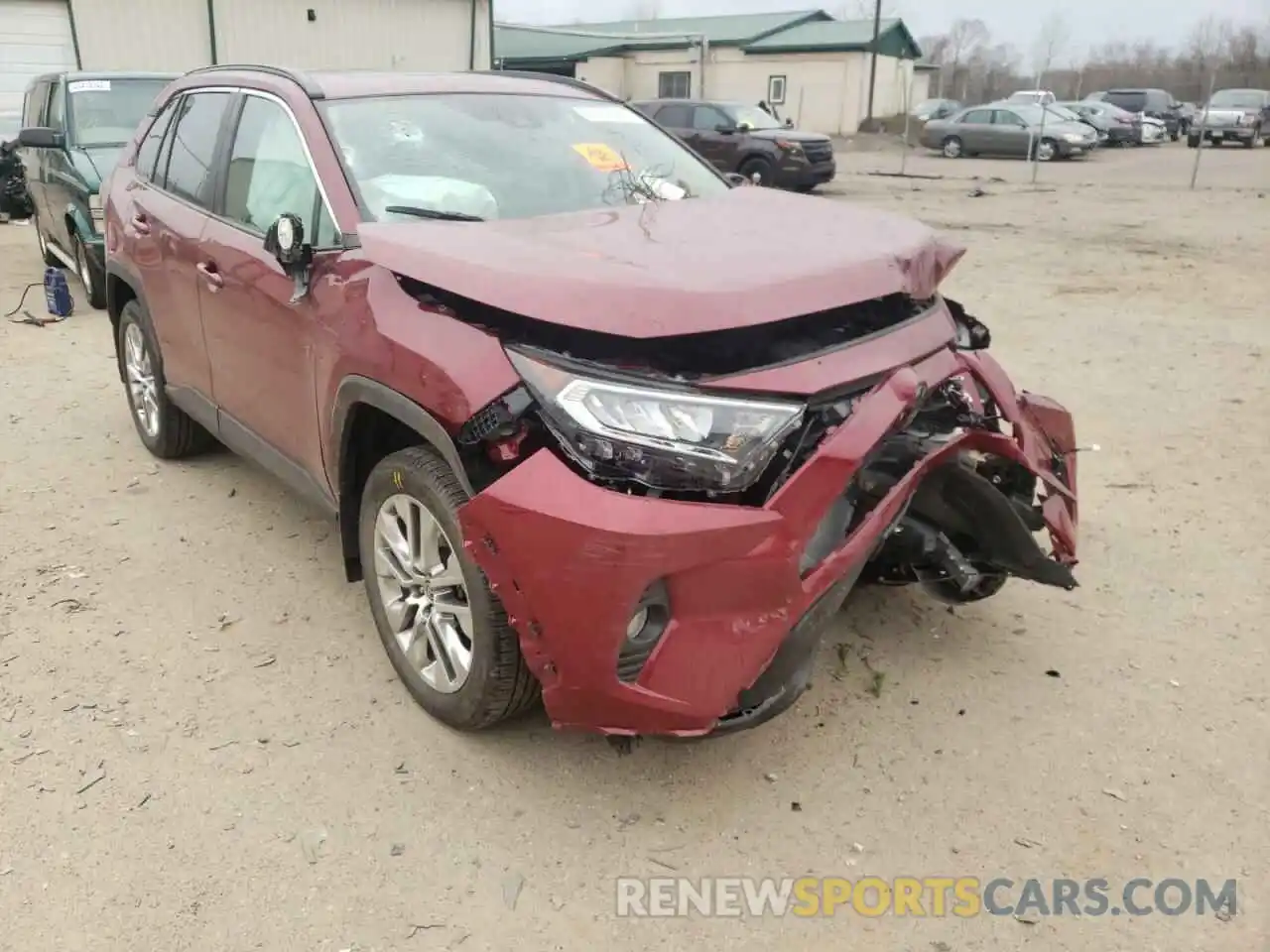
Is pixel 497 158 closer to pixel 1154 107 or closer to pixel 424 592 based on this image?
pixel 424 592

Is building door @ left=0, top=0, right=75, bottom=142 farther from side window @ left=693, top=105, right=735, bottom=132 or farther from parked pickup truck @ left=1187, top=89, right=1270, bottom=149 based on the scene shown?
parked pickup truck @ left=1187, top=89, right=1270, bottom=149

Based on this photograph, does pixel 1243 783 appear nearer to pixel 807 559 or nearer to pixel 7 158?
pixel 807 559

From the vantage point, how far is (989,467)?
3359mm

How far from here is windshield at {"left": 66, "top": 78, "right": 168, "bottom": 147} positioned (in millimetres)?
8664

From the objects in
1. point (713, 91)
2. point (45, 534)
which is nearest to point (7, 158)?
point (45, 534)

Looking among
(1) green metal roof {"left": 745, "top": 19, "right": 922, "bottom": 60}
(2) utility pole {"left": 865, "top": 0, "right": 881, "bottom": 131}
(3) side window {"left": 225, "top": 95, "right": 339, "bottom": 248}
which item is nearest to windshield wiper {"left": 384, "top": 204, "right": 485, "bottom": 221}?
(3) side window {"left": 225, "top": 95, "right": 339, "bottom": 248}

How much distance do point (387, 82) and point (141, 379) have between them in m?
2.39

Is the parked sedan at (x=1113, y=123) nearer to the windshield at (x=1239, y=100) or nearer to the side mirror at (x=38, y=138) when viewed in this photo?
the windshield at (x=1239, y=100)

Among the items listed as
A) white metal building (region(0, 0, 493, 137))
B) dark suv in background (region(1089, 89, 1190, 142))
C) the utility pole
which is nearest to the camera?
white metal building (region(0, 0, 493, 137))

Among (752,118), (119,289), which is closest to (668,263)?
(119,289)

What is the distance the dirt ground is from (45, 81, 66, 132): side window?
5285 mm

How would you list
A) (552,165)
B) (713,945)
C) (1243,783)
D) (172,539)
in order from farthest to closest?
(172,539), (552,165), (1243,783), (713,945)

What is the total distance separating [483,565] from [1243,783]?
2.20m

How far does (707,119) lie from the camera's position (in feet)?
61.1
